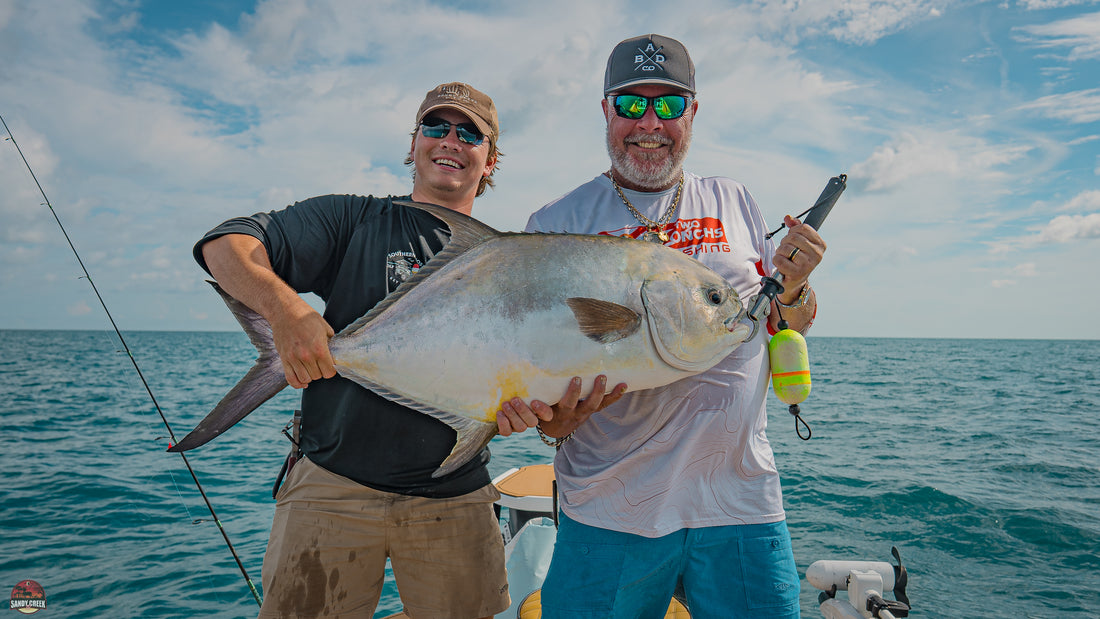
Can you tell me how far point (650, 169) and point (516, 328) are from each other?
0.94m

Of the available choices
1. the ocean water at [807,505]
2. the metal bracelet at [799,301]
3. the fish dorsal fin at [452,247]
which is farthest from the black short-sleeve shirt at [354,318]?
the ocean water at [807,505]

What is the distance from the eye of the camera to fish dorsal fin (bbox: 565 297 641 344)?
74.3 inches

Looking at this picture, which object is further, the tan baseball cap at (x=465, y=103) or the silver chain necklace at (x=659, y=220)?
the tan baseball cap at (x=465, y=103)

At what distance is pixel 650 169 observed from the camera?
2.37 meters

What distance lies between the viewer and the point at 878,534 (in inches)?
333

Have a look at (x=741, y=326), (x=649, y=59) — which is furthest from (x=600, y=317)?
(x=649, y=59)

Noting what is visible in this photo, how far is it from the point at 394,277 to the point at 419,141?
74 cm

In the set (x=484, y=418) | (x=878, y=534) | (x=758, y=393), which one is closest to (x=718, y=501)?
(x=758, y=393)

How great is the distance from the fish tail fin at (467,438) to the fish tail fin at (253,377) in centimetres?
60

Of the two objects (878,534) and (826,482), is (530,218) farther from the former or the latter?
(826,482)

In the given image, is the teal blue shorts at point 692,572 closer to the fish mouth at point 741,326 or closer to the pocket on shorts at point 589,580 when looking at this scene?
Answer: the pocket on shorts at point 589,580

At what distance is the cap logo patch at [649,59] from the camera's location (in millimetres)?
2303

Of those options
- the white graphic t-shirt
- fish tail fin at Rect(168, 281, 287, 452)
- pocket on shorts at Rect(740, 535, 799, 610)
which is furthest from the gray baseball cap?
pocket on shorts at Rect(740, 535, 799, 610)

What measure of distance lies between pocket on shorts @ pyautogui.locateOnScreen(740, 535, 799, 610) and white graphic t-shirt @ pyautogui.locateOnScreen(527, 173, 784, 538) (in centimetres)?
9
